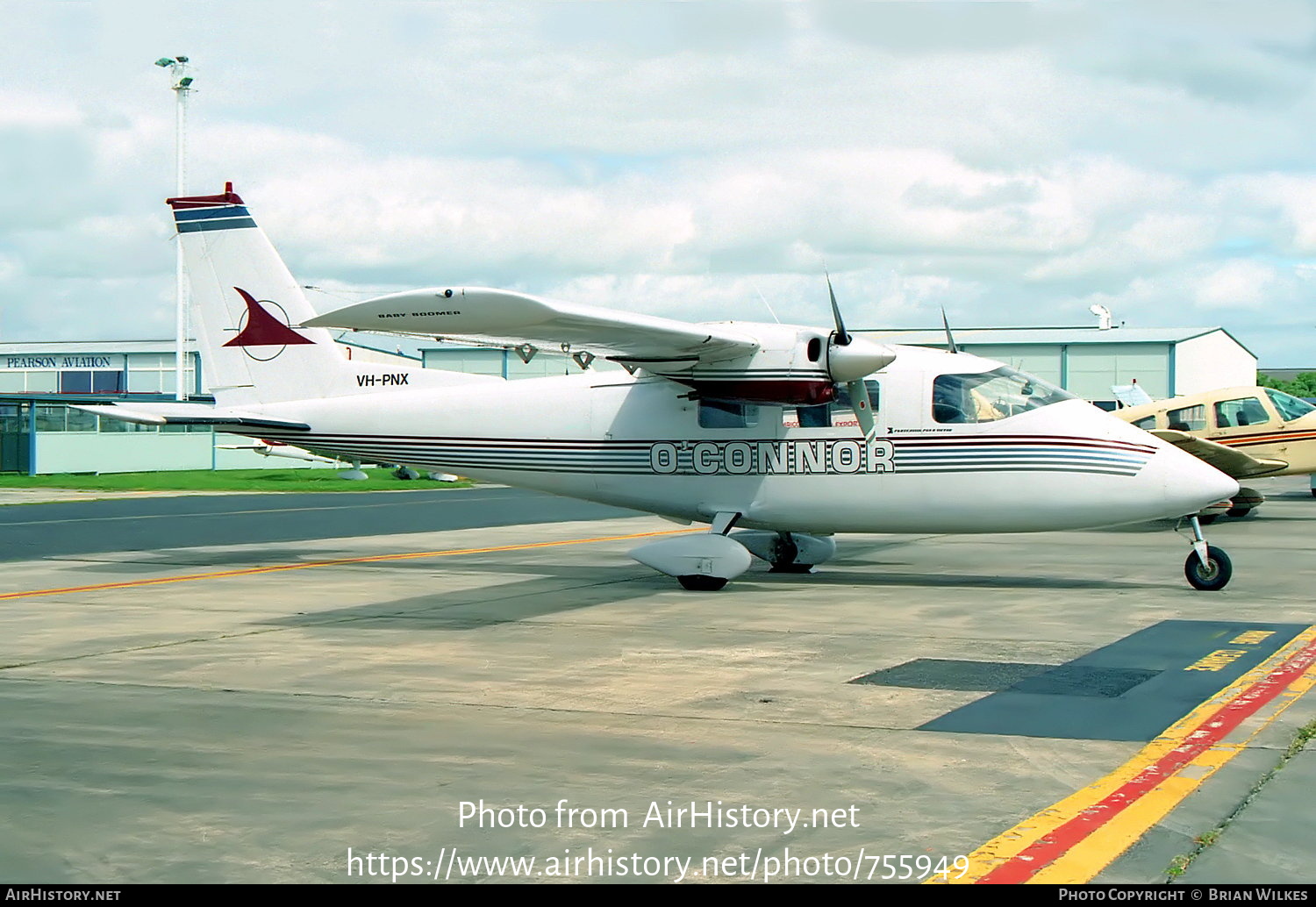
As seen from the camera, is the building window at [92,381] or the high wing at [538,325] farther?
the building window at [92,381]

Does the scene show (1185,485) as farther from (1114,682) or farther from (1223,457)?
(1223,457)

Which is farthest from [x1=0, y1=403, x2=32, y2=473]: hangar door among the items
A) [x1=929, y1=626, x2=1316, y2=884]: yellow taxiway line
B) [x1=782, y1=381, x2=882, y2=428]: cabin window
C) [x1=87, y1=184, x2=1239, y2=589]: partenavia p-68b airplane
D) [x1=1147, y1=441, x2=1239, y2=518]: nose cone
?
[x1=929, y1=626, x2=1316, y2=884]: yellow taxiway line

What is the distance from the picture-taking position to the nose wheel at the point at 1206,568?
15734mm

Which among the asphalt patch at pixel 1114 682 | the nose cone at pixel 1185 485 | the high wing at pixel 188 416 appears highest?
the high wing at pixel 188 416

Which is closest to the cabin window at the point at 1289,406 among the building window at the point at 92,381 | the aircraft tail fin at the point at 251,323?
the aircraft tail fin at the point at 251,323

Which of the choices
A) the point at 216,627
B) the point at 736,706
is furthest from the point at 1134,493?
the point at 216,627

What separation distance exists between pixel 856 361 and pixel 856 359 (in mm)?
34

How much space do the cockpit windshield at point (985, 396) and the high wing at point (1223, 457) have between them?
9843 millimetres

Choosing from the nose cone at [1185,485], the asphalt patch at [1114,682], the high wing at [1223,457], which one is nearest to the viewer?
the asphalt patch at [1114,682]

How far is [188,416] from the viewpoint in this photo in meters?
18.2

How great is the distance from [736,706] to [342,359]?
12.0 meters

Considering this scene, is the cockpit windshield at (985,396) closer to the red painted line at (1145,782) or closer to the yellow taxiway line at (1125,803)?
the red painted line at (1145,782)

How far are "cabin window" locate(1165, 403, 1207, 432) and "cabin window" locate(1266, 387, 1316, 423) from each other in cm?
141

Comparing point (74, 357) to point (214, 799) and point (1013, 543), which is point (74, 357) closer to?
point (1013, 543)
